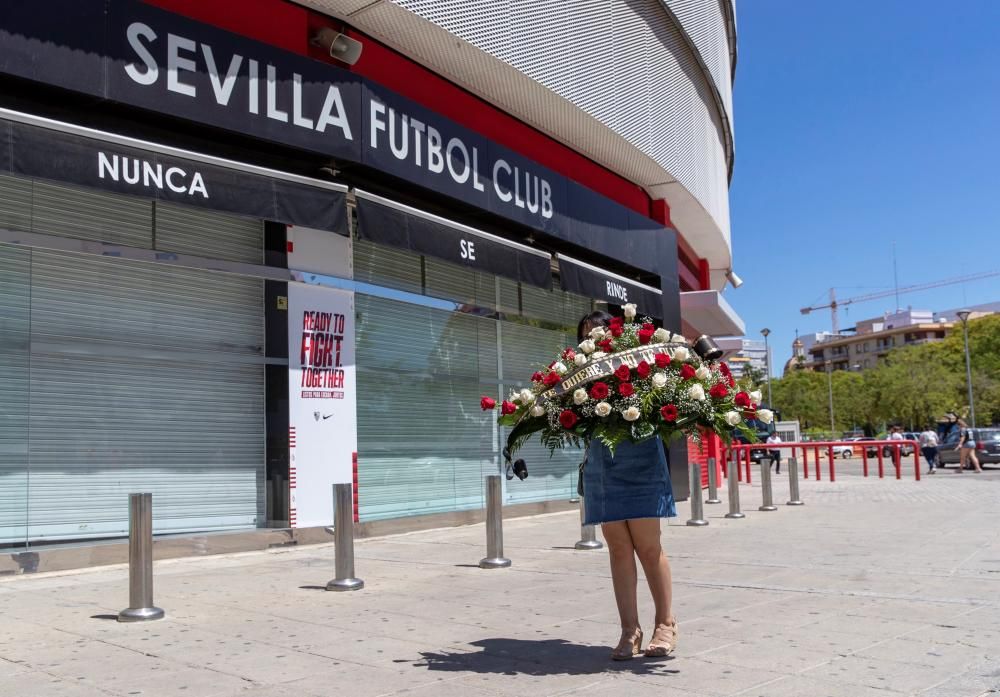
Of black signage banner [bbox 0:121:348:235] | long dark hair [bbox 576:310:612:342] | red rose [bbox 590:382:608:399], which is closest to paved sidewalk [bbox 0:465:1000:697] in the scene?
red rose [bbox 590:382:608:399]

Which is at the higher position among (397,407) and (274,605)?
(397,407)

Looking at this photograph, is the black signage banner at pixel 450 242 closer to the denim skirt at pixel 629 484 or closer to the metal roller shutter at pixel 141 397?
the metal roller shutter at pixel 141 397

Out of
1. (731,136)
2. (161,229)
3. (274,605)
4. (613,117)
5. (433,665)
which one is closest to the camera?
(433,665)

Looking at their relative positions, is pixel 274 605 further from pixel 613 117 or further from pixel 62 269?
pixel 613 117

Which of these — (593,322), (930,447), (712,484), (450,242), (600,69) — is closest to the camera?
(593,322)

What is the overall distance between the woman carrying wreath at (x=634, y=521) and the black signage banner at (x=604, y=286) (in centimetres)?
912

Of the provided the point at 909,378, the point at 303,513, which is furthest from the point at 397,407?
the point at 909,378

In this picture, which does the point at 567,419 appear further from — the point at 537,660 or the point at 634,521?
the point at 537,660

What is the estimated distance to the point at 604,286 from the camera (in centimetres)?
1510

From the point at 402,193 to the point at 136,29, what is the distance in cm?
409

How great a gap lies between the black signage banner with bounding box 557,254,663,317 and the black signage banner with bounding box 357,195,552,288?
57 centimetres

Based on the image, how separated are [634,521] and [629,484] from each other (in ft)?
0.64

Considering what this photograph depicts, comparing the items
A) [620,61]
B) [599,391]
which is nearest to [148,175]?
[599,391]

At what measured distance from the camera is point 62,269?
28.4 ft
